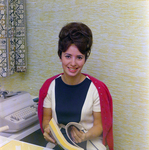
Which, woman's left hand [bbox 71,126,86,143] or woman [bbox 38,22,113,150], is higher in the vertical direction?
woman [bbox 38,22,113,150]

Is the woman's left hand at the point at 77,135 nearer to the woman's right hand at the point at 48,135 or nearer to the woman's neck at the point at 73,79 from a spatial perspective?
the woman's right hand at the point at 48,135

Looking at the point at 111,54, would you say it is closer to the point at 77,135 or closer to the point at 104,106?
the point at 104,106

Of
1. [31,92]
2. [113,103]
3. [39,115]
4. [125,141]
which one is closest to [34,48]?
[31,92]

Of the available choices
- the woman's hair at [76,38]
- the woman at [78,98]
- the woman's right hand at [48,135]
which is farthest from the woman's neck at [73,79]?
the woman's right hand at [48,135]

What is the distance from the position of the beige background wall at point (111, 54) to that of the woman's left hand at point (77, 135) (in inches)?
9.3

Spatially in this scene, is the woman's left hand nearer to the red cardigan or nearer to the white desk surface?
the red cardigan

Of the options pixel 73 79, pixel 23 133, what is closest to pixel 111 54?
pixel 73 79

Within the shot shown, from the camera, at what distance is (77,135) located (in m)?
0.82

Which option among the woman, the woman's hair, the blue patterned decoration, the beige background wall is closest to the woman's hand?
the woman

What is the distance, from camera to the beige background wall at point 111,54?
0.90m

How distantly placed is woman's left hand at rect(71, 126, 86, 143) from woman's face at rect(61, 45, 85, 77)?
240mm

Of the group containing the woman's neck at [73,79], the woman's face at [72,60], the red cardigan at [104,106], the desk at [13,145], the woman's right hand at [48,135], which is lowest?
the desk at [13,145]

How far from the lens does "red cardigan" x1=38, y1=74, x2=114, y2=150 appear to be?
2.84 feet

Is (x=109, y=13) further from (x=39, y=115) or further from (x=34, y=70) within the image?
(x=39, y=115)
